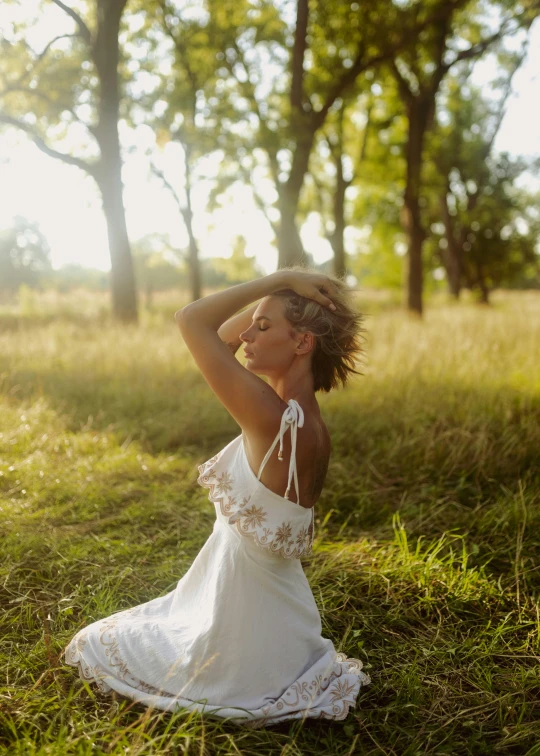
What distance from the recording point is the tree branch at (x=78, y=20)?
35.6ft

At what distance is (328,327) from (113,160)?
35.1 feet

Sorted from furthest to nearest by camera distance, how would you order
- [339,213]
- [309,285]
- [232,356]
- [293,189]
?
[339,213]
[293,189]
[309,285]
[232,356]

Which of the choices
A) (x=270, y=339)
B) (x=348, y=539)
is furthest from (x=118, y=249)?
(x=270, y=339)

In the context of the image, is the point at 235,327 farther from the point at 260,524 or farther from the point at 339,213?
the point at 339,213

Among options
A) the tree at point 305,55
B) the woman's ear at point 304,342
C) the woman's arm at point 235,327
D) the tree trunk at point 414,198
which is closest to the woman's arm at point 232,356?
the woman's ear at point 304,342

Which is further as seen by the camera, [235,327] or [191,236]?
[191,236]

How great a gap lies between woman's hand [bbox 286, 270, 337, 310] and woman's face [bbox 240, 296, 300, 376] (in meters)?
0.08

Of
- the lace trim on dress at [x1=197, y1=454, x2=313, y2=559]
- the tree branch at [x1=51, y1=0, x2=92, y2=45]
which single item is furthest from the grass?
the tree branch at [x1=51, y1=0, x2=92, y2=45]

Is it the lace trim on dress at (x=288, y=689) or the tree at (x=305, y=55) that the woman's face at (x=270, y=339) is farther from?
the tree at (x=305, y=55)

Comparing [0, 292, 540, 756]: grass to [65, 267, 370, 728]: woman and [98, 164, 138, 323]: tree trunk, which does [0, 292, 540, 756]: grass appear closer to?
[65, 267, 370, 728]: woman

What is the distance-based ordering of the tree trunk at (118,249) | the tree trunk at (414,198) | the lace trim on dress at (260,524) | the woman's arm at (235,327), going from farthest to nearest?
the tree trunk at (414,198)
the tree trunk at (118,249)
the woman's arm at (235,327)
the lace trim on dress at (260,524)

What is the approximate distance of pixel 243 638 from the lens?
218 centimetres

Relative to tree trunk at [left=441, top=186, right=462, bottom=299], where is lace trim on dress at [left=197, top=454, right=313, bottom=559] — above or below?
below

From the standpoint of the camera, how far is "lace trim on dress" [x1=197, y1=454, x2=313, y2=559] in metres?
2.13
